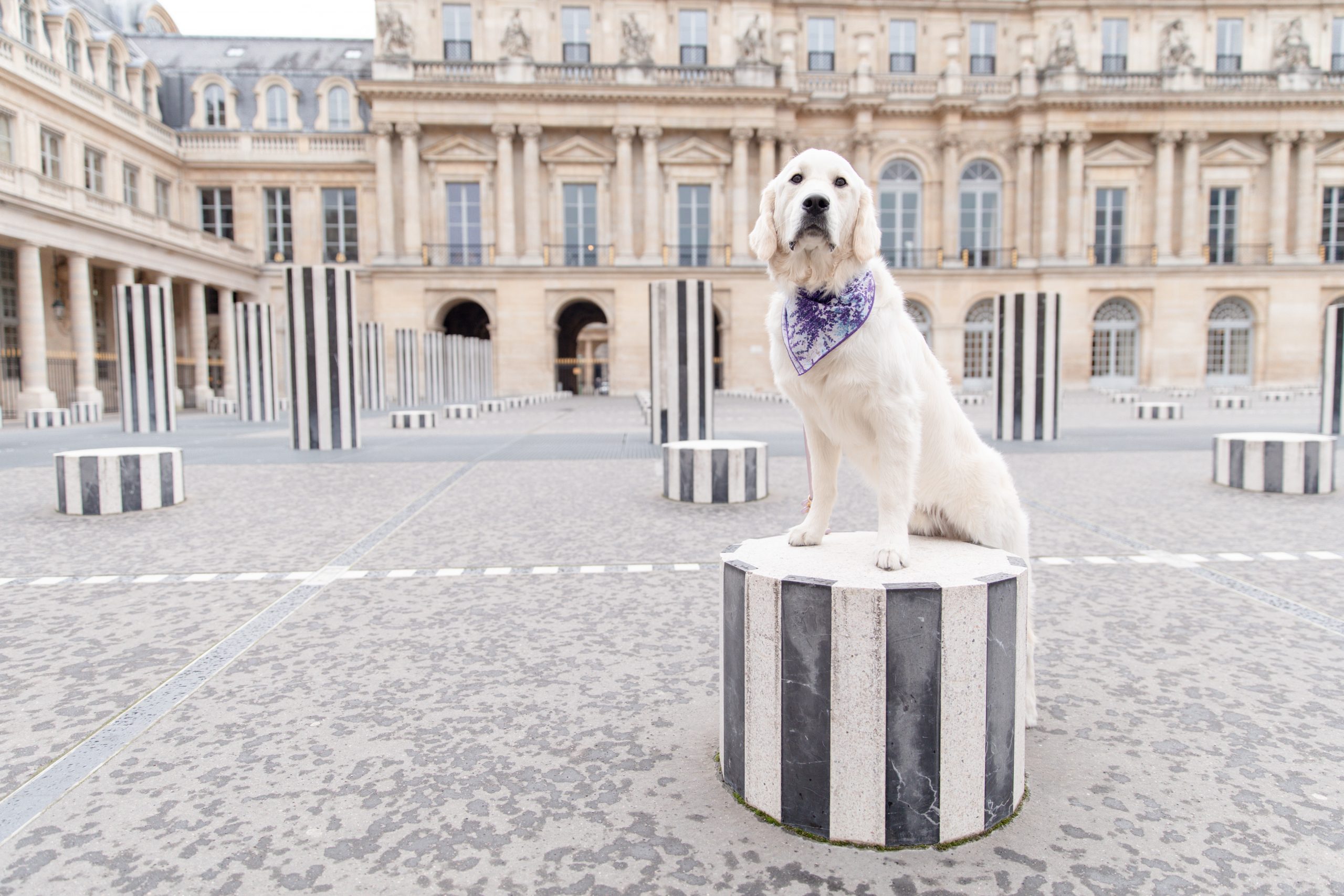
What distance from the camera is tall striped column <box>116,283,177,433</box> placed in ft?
50.1

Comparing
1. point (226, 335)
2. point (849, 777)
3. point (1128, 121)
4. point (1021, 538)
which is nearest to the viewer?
point (849, 777)

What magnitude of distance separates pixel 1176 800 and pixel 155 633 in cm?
365

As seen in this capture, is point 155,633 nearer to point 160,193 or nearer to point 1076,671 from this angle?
point 1076,671

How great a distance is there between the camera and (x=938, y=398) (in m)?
2.46

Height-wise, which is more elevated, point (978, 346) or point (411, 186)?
point (411, 186)

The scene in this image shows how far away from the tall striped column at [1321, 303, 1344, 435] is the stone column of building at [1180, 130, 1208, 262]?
2987 centimetres

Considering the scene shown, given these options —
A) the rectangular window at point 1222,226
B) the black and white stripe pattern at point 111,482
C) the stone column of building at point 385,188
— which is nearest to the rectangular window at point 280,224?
the stone column of building at point 385,188

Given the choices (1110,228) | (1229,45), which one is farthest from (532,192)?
(1229,45)

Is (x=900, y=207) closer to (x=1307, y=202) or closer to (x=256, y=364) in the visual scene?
(x=1307, y=202)

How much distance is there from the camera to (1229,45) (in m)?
37.9

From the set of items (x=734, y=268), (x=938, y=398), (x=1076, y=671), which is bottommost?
(x=1076, y=671)

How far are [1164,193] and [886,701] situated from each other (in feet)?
139

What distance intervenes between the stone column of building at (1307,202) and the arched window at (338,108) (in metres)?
42.2

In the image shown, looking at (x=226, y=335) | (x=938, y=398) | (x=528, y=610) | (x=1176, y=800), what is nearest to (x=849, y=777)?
(x=1176, y=800)
